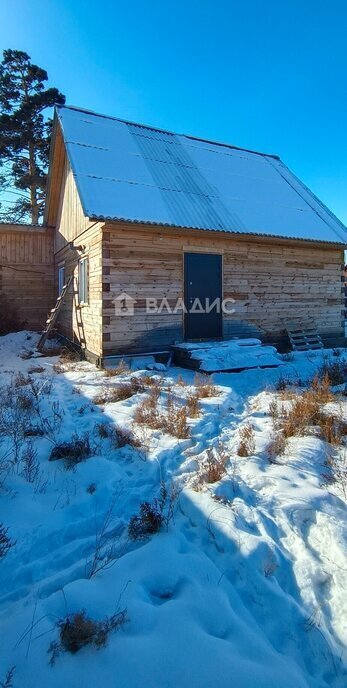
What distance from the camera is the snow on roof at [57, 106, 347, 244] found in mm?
9523

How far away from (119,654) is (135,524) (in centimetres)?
107

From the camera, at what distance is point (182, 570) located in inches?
98.3

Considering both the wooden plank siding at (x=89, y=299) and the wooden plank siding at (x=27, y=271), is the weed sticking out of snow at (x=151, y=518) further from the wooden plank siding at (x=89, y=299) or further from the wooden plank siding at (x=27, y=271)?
the wooden plank siding at (x=27, y=271)

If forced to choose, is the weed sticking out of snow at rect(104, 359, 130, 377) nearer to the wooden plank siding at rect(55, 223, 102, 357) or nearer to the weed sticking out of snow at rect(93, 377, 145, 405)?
the wooden plank siding at rect(55, 223, 102, 357)

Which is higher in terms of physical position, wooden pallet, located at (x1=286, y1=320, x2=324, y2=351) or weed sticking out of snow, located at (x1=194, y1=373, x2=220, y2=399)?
wooden pallet, located at (x1=286, y1=320, x2=324, y2=351)

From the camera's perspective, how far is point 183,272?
10086mm

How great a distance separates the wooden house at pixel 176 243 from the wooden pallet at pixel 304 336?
0.27m

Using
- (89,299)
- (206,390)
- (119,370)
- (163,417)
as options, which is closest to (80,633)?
(163,417)

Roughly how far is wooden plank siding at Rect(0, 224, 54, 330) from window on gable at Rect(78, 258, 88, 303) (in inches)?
202

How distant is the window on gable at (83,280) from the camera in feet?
35.7

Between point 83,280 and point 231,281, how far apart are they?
14.5 feet

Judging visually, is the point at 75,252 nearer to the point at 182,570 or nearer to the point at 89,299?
the point at 89,299

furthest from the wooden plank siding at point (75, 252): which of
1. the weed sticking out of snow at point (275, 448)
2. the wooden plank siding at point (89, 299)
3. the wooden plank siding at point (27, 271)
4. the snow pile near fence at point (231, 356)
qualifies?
the weed sticking out of snow at point (275, 448)

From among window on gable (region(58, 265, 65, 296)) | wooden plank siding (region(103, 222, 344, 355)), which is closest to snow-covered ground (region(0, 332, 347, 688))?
wooden plank siding (region(103, 222, 344, 355))
